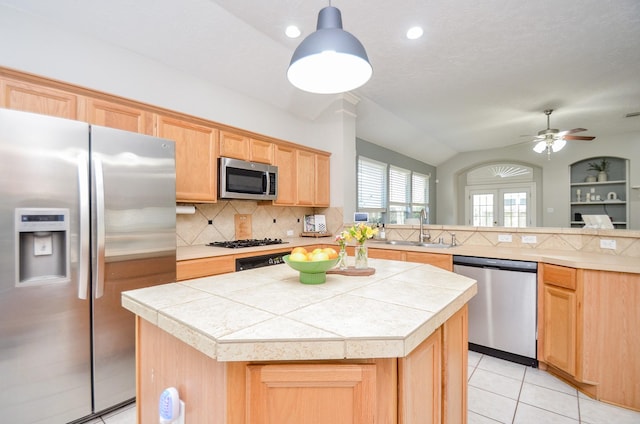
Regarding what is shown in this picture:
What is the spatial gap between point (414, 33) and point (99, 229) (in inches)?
117

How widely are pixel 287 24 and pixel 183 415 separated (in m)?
2.93

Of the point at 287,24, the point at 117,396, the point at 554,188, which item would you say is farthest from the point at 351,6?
the point at 554,188

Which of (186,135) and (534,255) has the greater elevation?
(186,135)

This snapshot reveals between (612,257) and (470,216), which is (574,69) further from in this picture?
(470,216)

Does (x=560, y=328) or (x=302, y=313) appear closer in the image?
(x=302, y=313)

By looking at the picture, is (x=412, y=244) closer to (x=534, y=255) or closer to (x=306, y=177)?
(x=534, y=255)

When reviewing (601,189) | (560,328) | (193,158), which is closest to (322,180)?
(193,158)

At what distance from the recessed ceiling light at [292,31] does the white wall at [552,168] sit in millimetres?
6406

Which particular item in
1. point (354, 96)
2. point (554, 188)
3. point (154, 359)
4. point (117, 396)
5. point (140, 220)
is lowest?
point (117, 396)

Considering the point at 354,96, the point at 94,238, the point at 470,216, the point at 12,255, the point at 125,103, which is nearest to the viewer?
the point at 12,255

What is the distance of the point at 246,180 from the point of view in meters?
3.14

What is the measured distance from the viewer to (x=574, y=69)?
3.45 m

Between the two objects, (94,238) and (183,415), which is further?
(94,238)

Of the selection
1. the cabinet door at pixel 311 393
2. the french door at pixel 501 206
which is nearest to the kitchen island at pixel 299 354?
the cabinet door at pixel 311 393
